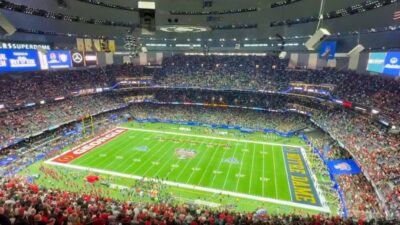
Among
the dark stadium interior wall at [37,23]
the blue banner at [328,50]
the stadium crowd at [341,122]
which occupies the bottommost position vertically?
the stadium crowd at [341,122]

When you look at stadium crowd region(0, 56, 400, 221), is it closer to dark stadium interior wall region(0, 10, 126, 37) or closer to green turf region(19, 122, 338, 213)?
green turf region(19, 122, 338, 213)

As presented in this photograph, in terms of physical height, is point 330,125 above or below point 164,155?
above

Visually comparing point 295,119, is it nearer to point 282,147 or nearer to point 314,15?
point 282,147

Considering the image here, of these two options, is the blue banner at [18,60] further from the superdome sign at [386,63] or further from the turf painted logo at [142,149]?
the superdome sign at [386,63]

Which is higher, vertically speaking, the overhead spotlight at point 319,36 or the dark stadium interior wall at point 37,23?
the dark stadium interior wall at point 37,23

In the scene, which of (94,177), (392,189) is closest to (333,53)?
(392,189)

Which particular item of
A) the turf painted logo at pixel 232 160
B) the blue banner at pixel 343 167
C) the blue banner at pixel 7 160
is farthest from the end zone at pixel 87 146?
the blue banner at pixel 343 167

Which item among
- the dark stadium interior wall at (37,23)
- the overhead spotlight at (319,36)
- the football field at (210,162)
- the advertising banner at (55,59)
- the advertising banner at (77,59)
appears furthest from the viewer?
the advertising banner at (77,59)
